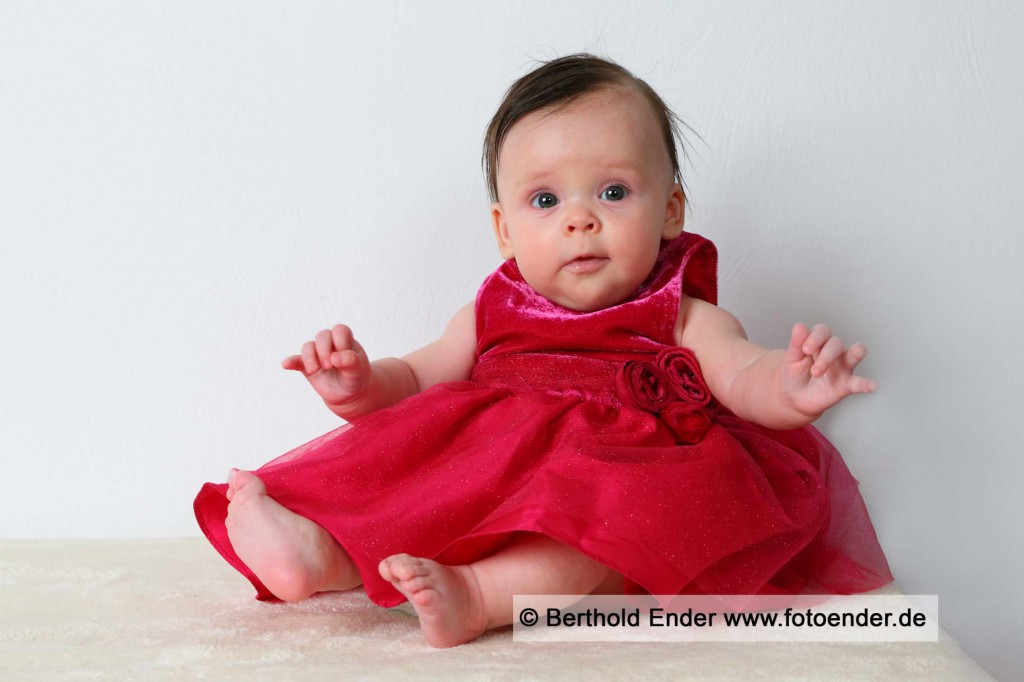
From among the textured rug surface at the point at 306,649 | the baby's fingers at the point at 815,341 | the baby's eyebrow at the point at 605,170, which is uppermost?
→ the baby's eyebrow at the point at 605,170

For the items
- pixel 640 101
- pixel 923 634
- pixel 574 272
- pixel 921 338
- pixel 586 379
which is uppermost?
pixel 640 101

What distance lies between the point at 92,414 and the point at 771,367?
3.59 feet

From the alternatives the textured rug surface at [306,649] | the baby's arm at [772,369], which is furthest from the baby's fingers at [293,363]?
the baby's arm at [772,369]

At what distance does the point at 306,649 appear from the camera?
3.52ft

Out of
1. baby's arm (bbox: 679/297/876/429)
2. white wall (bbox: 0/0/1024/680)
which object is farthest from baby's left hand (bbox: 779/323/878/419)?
white wall (bbox: 0/0/1024/680)

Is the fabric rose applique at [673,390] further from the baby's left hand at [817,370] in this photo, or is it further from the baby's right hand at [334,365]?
the baby's right hand at [334,365]

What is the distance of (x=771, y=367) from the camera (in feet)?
3.98

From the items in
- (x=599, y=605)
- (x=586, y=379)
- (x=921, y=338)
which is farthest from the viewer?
(x=921, y=338)

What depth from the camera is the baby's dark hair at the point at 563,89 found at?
1.37 m

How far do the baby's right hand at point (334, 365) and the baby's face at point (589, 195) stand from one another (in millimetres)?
246

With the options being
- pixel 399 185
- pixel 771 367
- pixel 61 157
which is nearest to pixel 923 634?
pixel 771 367

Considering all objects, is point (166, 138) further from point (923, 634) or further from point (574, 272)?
point (923, 634)

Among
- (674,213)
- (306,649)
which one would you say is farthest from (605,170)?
(306,649)

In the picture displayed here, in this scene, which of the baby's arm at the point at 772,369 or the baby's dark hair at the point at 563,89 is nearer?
the baby's arm at the point at 772,369
